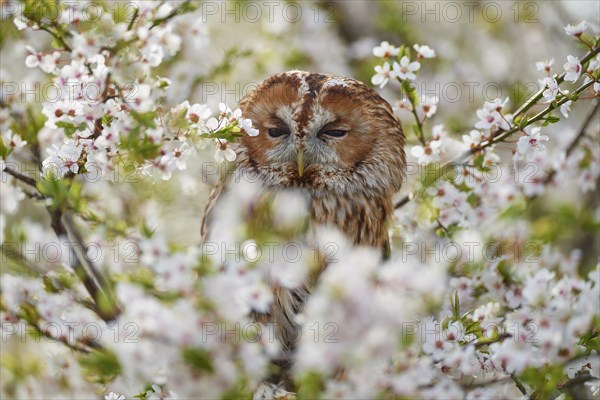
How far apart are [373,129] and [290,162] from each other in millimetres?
426

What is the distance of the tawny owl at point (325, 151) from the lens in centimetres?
337

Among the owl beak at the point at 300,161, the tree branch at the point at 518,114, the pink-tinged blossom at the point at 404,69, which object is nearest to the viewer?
the tree branch at the point at 518,114

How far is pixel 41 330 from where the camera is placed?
2.75 m

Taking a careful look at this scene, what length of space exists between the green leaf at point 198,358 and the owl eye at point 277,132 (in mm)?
1607

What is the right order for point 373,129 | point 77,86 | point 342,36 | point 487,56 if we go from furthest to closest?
1. point 487,56
2. point 342,36
3. point 373,129
4. point 77,86

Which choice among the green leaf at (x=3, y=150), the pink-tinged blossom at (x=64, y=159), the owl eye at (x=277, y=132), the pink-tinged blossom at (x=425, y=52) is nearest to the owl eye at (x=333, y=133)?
the owl eye at (x=277, y=132)

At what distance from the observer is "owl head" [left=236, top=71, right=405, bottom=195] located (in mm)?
3377

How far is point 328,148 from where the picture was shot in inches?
136

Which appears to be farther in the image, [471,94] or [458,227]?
[471,94]

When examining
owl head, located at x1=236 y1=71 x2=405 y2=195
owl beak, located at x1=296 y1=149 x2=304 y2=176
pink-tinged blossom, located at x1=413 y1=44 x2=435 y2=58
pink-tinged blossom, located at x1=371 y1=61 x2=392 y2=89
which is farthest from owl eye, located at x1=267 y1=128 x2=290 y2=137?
pink-tinged blossom, located at x1=413 y1=44 x2=435 y2=58

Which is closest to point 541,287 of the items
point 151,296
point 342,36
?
point 151,296

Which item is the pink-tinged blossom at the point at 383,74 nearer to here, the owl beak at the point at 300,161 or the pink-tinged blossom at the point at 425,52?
the pink-tinged blossom at the point at 425,52

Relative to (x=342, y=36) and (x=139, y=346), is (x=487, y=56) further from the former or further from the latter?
(x=139, y=346)

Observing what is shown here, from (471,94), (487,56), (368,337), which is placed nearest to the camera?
(368,337)
